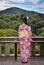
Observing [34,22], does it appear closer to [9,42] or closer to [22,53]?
[9,42]

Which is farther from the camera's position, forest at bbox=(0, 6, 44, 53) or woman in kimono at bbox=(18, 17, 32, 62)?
forest at bbox=(0, 6, 44, 53)

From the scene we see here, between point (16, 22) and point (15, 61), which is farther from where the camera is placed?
point (16, 22)

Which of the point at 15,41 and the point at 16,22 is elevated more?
the point at 16,22

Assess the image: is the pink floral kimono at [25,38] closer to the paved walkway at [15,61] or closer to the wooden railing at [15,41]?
the paved walkway at [15,61]

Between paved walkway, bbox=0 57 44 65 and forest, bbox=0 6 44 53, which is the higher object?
forest, bbox=0 6 44 53

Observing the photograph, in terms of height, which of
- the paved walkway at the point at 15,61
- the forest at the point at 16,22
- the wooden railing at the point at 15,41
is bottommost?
the paved walkway at the point at 15,61

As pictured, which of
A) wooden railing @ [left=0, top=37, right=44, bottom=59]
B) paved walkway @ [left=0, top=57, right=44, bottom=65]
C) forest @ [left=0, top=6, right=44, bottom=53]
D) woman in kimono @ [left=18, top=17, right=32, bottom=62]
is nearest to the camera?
woman in kimono @ [left=18, top=17, right=32, bottom=62]

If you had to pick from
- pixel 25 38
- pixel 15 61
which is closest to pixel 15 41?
pixel 15 61

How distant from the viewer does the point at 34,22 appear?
8.88 metres

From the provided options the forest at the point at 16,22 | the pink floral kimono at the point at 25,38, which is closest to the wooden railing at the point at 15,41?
the forest at the point at 16,22

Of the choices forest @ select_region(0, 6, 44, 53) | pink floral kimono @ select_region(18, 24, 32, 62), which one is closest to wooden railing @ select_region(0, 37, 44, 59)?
forest @ select_region(0, 6, 44, 53)

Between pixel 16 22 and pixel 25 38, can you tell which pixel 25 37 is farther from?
pixel 16 22

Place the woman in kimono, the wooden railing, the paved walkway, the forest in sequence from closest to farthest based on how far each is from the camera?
1. the woman in kimono
2. the paved walkway
3. the wooden railing
4. the forest

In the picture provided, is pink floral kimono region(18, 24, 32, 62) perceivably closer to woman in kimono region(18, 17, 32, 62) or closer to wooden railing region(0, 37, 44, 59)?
woman in kimono region(18, 17, 32, 62)
